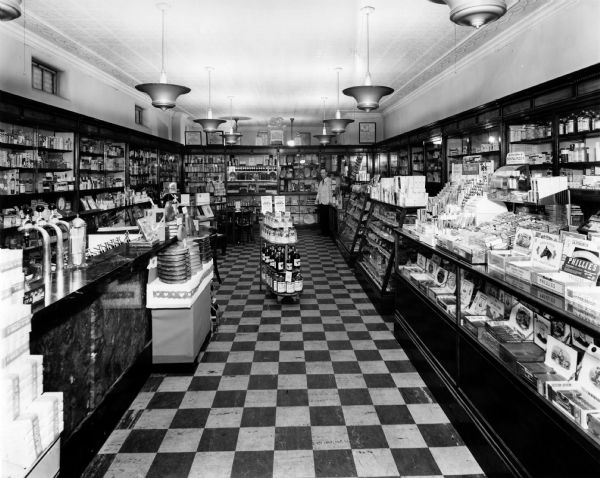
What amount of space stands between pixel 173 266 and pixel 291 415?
1687mm

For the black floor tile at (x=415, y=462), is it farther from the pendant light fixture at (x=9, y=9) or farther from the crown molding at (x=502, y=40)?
the crown molding at (x=502, y=40)

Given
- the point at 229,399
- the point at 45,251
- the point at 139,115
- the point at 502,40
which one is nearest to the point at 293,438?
the point at 229,399

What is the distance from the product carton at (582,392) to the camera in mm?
1940

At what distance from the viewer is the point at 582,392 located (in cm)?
208

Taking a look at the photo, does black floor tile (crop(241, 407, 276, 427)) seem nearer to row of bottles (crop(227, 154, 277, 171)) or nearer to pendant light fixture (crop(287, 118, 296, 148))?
pendant light fixture (crop(287, 118, 296, 148))

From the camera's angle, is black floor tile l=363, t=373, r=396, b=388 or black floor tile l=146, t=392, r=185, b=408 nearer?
black floor tile l=146, t=392, r=185, b=408

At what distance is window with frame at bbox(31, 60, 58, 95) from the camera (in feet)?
24.0

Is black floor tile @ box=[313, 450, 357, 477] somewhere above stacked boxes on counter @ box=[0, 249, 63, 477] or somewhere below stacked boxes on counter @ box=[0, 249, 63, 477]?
below

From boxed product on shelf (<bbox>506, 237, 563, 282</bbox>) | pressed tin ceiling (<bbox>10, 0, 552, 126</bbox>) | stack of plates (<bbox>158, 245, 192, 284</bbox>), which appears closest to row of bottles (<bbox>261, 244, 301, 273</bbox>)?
stack of plates (<bbox>158, 245, 192, 284</bbox>)

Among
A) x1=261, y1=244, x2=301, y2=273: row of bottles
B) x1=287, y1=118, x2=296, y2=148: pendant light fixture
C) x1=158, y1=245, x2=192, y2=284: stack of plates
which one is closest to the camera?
x1=158, y1=245, x2=192, y2=284: stack of plates

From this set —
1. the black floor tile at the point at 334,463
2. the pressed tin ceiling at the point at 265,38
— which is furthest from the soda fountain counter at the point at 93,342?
the pressed tin ceiling at the point at 265,38

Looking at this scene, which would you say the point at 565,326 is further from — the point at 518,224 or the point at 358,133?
the point at 358,133

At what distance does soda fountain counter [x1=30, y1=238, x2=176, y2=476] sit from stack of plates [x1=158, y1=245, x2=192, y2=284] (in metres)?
0.15

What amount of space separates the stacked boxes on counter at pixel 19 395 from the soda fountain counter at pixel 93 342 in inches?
16.3
